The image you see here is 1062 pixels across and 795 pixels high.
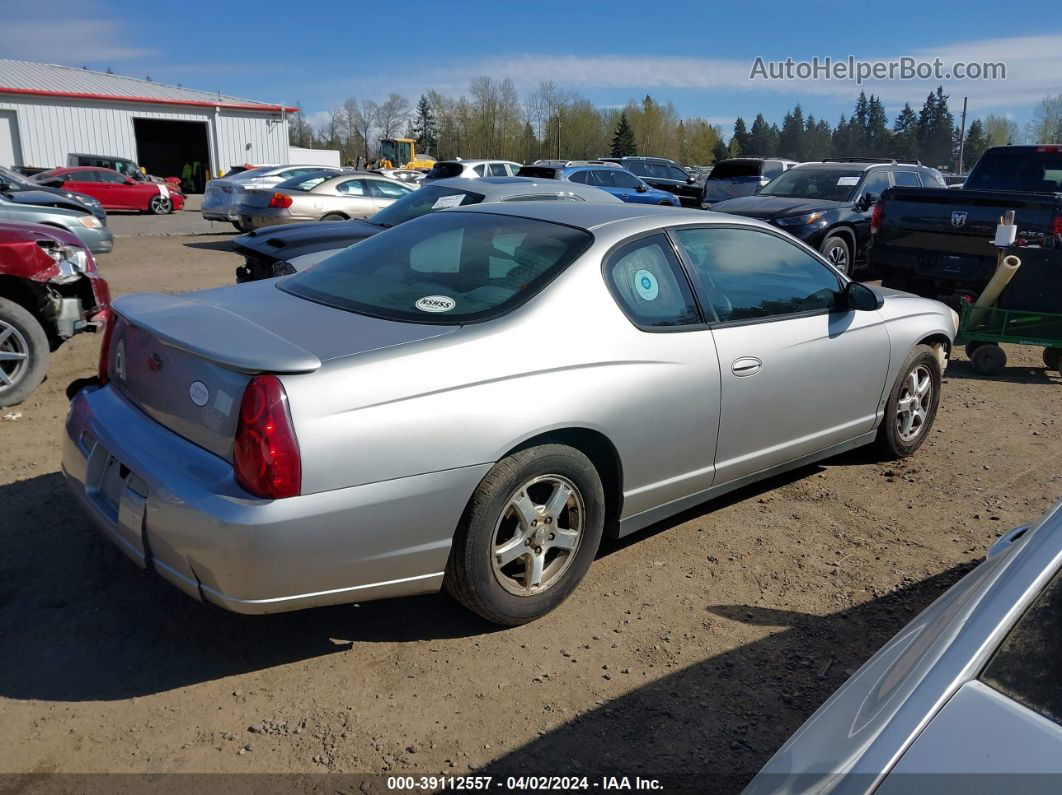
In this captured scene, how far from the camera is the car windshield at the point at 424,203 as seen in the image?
8383mm

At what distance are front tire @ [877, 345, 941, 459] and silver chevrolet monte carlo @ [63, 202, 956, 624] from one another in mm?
553

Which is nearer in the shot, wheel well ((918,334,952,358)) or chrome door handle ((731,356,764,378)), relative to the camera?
chrome door handle ((731,356,764,378))

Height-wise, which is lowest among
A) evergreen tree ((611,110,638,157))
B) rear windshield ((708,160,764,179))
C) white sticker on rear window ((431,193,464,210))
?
white sticker on rear window ((431,193,464,210))

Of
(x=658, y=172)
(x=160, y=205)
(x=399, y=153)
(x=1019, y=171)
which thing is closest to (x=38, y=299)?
(x=1019, y=171)

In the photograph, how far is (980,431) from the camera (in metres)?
6.18

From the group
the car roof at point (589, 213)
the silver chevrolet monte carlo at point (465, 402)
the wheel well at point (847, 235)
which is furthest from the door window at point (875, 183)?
the car roof at point (589, 213)

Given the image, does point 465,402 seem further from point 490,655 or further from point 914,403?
point 914,403

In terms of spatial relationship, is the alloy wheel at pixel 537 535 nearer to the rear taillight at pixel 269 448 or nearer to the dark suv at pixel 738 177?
the rear taillight at pixel 269 448

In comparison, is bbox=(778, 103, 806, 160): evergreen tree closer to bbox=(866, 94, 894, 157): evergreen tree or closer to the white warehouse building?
bbox=(866, 94, 894, 157): evergreen tree

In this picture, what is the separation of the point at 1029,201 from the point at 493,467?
26.6ft

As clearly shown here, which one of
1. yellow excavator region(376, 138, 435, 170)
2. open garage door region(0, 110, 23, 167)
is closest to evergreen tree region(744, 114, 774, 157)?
yellow excavator region(376, 138, 435, 170)

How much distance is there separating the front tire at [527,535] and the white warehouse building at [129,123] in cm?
4044

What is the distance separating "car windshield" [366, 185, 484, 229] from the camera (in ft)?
27.5

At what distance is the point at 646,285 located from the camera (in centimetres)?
377
